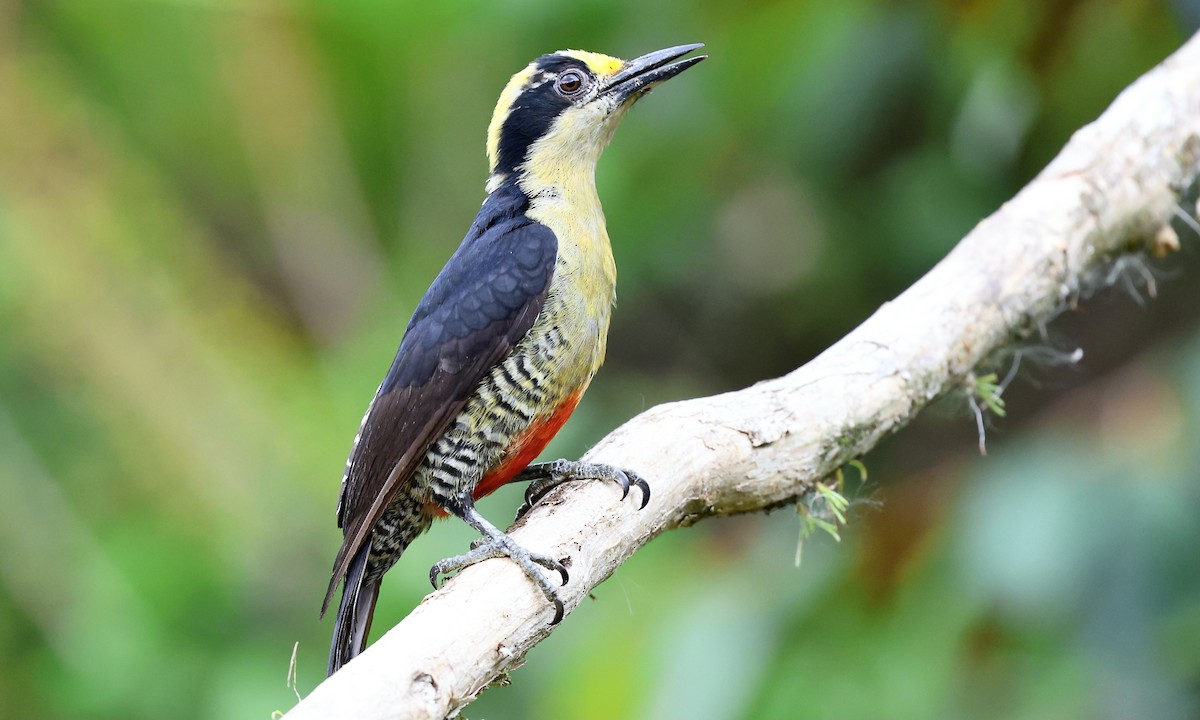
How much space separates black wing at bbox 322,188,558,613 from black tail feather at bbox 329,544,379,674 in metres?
0.05

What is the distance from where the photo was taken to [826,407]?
2834 millimetres

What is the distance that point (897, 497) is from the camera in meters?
3.93

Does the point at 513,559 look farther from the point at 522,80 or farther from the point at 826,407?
the point at 522,80

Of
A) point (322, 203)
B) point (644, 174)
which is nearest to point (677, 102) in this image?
point (644, 174)

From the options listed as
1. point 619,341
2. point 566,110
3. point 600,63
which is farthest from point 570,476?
point 619,341

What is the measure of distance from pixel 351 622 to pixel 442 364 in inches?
26.3

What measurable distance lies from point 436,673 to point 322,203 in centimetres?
364

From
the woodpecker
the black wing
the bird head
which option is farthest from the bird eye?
the black wing

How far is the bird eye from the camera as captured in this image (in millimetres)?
3432

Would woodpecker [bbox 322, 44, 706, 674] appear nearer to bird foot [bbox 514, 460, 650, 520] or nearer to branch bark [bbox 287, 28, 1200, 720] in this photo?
bird foot [bbox 514, 460, 650, 520]

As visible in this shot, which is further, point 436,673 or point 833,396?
point 833,396

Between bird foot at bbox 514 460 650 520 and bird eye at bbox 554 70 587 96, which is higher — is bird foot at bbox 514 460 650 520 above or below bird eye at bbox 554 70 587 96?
below

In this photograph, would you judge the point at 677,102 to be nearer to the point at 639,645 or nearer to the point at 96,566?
the point at 639,645

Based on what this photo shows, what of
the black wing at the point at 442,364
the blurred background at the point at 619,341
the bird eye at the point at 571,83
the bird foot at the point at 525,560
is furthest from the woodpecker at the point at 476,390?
the blurred background at the point at 619,341
